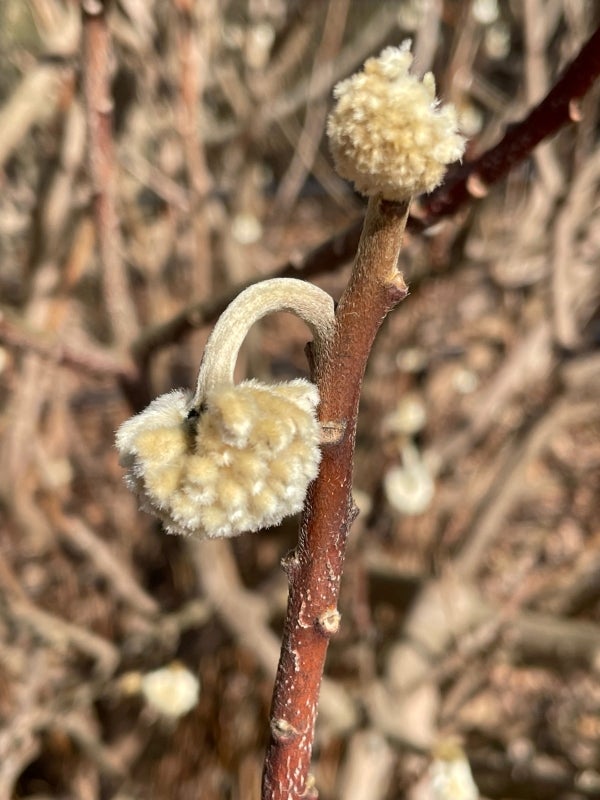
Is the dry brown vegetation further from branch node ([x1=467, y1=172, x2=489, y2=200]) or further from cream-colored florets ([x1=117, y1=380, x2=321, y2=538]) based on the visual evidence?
→ cream-colored florets ([x1=117, y1=380, x2=321, y2=538])

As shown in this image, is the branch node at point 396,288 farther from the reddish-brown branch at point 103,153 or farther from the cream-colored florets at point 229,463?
the reddish-brown branch at point 103,153

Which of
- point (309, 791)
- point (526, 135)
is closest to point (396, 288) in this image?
point (526, 135)

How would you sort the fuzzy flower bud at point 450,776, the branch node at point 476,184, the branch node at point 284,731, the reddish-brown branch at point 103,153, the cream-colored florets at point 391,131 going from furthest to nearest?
the fuzzy flower bud at point 450,776 → the reddish-brown branch at point 103,153 → the branch node at point 476,184 → the branch node at point 284,731 → the cream-colored florets at point 391,131

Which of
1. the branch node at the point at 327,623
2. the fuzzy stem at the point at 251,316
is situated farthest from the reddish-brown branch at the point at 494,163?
the branch node at the point at 327,623

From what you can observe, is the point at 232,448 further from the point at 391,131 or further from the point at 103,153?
the point at 103,153

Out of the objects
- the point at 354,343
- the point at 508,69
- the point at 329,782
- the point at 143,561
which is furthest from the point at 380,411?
the point at 354,343

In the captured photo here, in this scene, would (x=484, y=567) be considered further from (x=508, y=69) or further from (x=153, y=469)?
(x=153, y=469)

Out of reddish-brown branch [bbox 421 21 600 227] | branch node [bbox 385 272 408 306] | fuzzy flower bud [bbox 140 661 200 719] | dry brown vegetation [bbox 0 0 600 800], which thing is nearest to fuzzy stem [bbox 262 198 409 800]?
branch node [bbox 385 272 408 306]
